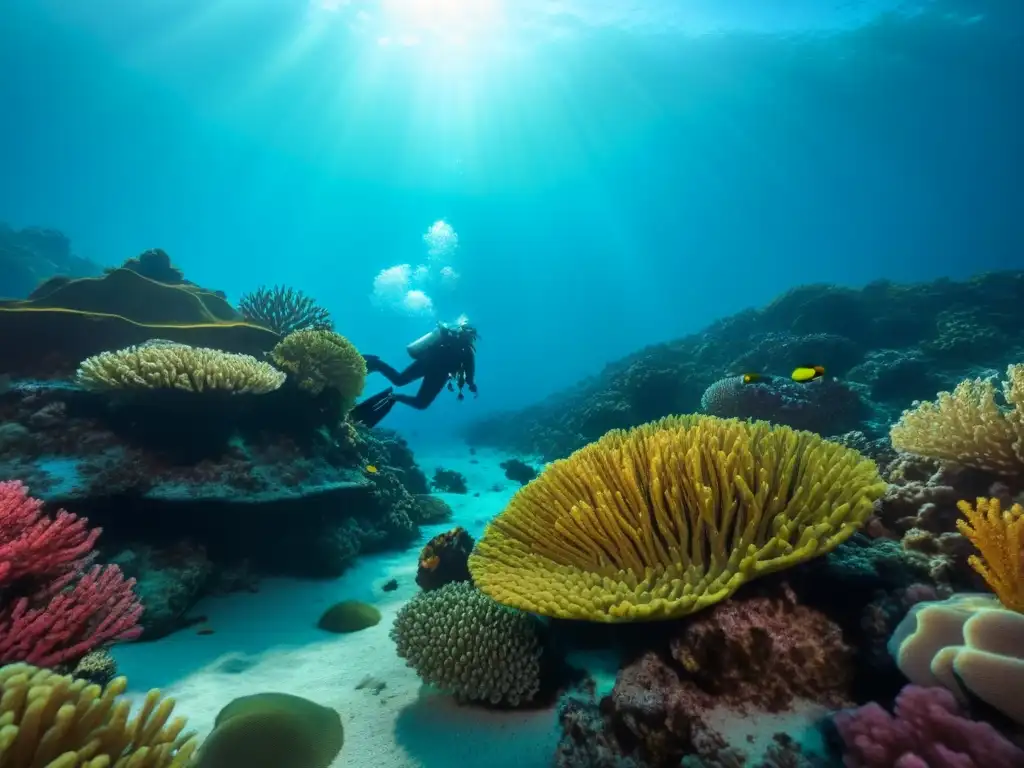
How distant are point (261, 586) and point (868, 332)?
19638 mm

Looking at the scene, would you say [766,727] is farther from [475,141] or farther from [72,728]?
[475,141]

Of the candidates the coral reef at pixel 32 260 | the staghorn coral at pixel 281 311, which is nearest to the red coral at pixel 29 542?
the staghorn coral at pixel 281 311

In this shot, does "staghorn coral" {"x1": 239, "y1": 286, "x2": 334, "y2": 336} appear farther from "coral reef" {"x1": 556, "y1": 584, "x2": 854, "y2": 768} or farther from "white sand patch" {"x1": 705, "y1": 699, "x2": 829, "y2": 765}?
"white sand patch" {"x1": 705, "y1": 699, "x2": 829, "y2": 765}

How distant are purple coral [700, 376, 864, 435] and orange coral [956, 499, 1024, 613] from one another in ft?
23.2

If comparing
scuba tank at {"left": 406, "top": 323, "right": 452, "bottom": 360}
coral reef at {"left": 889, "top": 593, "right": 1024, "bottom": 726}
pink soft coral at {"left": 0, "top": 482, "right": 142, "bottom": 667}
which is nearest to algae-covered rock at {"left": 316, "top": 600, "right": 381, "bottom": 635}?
pink soft coral at {"left": 0, "top": 482, "right": 142, "bottom": 667}

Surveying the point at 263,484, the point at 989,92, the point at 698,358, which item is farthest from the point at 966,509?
the point at 989,92

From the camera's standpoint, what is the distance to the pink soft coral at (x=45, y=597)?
2387 millimetres

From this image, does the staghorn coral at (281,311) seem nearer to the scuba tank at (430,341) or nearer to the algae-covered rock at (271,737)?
the scuba tank at (430,341)

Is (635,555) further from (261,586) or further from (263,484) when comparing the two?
(261,586)

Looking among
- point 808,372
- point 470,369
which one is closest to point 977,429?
point 808,372

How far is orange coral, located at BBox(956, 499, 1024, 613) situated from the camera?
1.95m

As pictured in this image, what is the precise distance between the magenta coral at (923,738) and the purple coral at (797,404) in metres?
7.73

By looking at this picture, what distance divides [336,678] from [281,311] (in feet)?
26.2

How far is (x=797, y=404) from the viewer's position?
893cm
